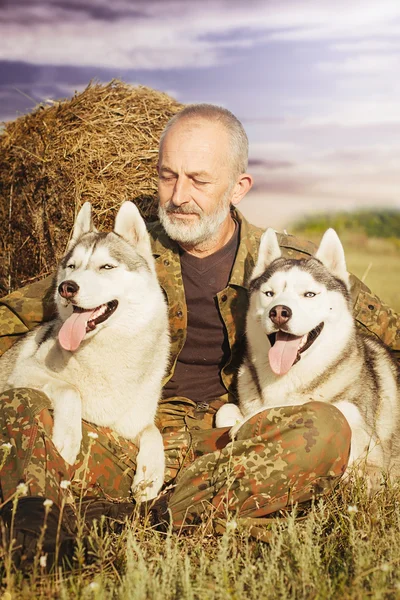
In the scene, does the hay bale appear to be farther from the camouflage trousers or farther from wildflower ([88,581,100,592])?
wildflower ([88,581,100,592])

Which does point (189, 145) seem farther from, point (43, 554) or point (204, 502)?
point (43, 554)

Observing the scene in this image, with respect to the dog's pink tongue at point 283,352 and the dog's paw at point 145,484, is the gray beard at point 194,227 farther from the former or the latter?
the dog's paw at point 145,484

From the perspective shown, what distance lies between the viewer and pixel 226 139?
502 cm

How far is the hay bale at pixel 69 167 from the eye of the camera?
239 inches

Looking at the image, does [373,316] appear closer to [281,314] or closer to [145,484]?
[281,314]

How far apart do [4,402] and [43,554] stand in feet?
3.70

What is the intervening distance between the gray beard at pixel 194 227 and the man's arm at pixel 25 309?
100 cm

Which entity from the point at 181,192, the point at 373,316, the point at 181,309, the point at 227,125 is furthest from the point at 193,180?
the point at 373,316

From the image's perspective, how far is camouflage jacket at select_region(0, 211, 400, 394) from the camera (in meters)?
4.79

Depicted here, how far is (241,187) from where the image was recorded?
17.4 feet

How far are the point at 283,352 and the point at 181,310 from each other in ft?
3.17

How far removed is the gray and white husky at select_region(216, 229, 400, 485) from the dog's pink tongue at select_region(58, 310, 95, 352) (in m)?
1.12

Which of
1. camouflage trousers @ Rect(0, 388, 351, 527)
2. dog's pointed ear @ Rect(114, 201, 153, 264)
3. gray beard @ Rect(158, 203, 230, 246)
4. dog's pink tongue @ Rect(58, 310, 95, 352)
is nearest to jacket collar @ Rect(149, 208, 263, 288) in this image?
gray beard @ Rect(158, 203, 230, 246)

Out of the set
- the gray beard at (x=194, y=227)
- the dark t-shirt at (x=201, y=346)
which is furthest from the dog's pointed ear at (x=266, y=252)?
the gray beard at (x=194, y=227)
